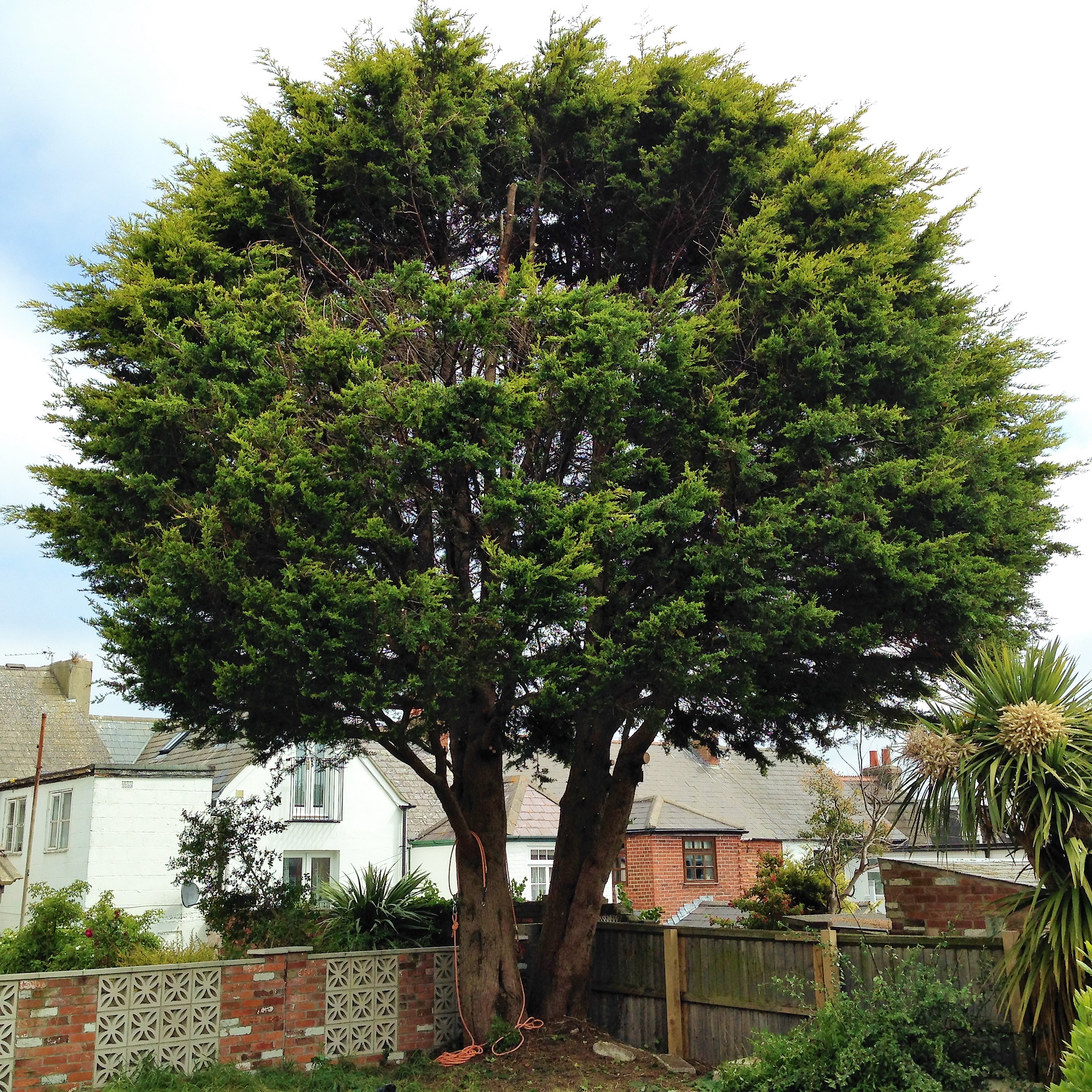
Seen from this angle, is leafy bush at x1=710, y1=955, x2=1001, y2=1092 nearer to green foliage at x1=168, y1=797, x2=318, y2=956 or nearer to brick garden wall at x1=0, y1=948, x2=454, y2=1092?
brick garden wall at x1=0, y1=948, x2=454, y2=1092

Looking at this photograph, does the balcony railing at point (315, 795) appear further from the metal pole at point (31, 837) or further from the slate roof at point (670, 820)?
the slate roof at point (670, 820)

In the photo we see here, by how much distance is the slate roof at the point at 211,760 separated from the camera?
2584 cm

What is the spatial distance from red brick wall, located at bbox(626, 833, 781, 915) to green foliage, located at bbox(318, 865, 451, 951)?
15.1m

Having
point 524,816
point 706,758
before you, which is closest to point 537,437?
point 524,816

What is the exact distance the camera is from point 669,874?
97.0ft

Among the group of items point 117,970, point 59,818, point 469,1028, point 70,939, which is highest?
point 59,818

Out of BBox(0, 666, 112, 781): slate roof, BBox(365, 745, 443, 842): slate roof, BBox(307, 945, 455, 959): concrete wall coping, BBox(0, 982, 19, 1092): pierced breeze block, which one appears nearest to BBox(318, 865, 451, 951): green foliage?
BBox(307, 945, 455, 959): concrete wall coping

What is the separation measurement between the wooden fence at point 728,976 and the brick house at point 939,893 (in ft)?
5.22

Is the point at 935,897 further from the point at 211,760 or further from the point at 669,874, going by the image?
the point at 211,760

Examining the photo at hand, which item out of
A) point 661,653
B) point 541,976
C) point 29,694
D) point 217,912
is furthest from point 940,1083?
point 29,694

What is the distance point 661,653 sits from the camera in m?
10.4

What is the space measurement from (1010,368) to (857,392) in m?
2.95

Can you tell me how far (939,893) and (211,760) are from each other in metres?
19.7

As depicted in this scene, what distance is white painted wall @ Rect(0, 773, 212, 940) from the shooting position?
23.3 meters
